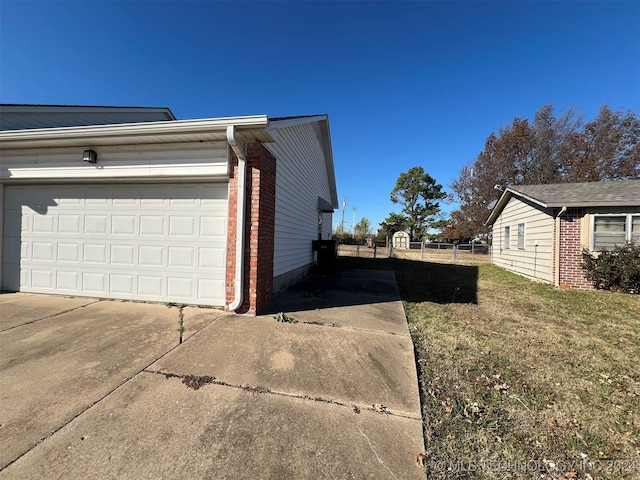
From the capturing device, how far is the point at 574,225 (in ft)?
27.9

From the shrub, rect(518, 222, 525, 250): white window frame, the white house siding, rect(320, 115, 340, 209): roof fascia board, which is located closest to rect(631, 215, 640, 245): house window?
the shrub

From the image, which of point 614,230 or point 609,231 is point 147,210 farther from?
point 614,230

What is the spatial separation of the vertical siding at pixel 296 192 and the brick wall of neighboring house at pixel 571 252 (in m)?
7.89

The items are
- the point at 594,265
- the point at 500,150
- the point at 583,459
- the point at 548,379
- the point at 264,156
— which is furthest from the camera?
the point at 500,150

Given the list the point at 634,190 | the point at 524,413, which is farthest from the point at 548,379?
the point at 634,190

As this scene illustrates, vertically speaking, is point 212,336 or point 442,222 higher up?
point 442,222

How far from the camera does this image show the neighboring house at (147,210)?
4.64 meters

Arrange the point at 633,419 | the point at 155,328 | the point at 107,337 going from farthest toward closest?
1. the point at 155,328
2. the point at 107,337
3. the point at 633,419

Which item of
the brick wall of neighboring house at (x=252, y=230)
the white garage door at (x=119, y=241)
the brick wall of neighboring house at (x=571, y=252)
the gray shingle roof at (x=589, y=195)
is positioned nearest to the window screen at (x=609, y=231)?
the brick wall of neighboring house at (x=571, y=252)

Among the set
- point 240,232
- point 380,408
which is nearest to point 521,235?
point 240,232

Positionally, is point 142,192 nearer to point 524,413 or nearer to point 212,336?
point 212,336

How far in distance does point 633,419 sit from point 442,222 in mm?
40825

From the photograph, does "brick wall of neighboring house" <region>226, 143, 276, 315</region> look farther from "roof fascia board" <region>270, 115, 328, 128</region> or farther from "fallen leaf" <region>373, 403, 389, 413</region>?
"fallen leaf" <region>373, 403, 389, 413</region>

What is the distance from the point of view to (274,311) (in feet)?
16.3
